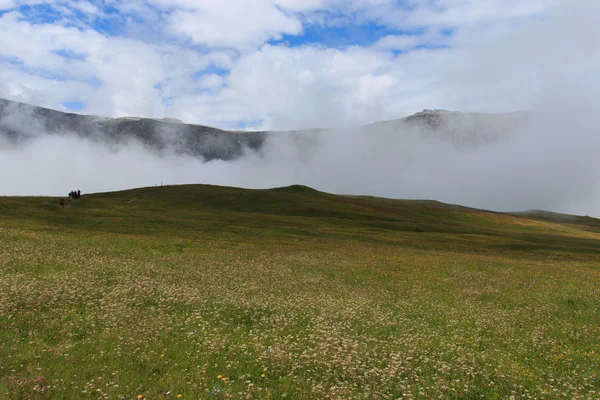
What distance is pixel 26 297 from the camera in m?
18.2

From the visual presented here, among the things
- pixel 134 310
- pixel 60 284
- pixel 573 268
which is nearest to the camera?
pixel 134 310

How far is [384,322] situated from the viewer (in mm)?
19484

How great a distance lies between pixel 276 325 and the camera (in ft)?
58.4

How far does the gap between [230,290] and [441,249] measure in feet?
146

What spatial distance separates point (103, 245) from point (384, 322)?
29162 mm

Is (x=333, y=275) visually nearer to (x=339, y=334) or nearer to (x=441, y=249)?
(x=339, y=334)

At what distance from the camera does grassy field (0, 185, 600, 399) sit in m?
11.8

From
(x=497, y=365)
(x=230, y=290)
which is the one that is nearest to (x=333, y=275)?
(x=230, y=290)

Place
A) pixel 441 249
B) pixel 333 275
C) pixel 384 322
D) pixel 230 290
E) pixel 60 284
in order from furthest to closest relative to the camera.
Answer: pixel 441 249
pixel 333 275
pixel 230 290
pixel 60 284
pixel 384 322

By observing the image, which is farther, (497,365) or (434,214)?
(434,214)

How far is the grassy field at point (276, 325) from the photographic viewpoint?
38.6ft

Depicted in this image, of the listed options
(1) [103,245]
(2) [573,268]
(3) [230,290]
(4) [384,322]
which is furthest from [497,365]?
(2) [573,268]

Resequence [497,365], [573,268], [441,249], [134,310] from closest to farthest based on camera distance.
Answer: [497,365] → [134,310] → [573,268] → [441,249]

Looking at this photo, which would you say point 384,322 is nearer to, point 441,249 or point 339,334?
point 339,334
